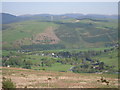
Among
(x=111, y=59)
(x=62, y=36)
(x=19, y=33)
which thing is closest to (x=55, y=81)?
(x=111, y=59)

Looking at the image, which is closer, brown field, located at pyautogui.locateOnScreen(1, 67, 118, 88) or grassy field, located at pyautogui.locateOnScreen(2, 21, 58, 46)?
brown field, located at pyautogui.locateOnScreen(1, 67, 118, 88)

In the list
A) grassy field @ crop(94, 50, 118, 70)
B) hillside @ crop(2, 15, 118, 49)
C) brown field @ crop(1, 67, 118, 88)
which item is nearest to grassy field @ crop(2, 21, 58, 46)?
hillside @ crop(2, 15, 118, 49)

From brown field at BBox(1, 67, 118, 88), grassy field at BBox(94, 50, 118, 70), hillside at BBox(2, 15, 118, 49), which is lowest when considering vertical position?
grassy field at BBox(94, 50, 118, 70)

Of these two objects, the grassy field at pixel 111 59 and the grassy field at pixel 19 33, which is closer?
the grassy field at pixel 111 59

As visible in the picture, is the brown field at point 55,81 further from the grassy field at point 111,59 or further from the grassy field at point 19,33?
the grassy field at point 19,33

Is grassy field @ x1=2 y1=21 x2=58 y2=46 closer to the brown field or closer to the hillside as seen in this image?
the hillside

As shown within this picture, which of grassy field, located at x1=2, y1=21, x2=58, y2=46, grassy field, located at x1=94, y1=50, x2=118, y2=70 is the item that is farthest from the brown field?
grassy field, located at x1=2, y1=21, x2=58, y2=46

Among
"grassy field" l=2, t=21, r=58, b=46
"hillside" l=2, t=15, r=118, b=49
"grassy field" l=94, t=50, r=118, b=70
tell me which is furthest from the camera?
"grassy field" l=2, t=21, r=58, b=46

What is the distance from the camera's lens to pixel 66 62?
74.4m

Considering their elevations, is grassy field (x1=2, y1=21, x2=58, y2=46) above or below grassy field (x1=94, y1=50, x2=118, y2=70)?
above

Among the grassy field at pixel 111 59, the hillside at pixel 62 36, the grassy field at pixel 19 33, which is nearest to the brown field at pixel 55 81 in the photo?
the grassy field at pixel 111 59

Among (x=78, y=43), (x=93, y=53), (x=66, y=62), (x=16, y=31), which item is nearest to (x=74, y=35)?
(x=78, y=43)

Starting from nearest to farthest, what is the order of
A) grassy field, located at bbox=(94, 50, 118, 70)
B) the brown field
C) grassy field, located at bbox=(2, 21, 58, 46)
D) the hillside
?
the brown field → grassy field, located at bbox=(94, 50, 118, 70) → the hillside → grassy field, located at bbox=(2, 21, 58, 46)

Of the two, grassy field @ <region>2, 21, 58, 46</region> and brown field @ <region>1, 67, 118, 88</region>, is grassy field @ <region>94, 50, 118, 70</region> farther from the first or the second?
grassy field @ <region>2, 21, 58, 46</region>
